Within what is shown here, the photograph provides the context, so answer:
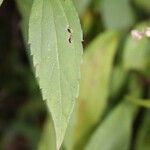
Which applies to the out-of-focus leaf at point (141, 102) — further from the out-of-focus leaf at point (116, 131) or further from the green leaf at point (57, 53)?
the green leaf at point (57, 53)

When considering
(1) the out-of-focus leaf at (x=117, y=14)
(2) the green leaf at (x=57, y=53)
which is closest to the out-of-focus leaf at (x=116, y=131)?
(1) the out-of-focus leaf at (x=117, y=14)

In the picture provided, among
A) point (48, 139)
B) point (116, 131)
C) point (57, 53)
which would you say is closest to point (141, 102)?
point (116, 131)

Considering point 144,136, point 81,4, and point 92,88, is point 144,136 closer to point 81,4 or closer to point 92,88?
point 92,88

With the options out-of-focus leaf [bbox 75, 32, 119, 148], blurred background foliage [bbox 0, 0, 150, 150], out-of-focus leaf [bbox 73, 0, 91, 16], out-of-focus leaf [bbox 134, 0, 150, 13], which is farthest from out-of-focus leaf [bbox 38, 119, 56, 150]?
out-of-focus leaf [bbox 134, 0, 150, 13]

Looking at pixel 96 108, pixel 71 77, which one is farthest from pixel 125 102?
pixel 71 77

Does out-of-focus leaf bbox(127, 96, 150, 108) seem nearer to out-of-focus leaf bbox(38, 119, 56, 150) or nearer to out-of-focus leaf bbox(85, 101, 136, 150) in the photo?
out-of-focus leaf bbox(85, 101, 136, 150)
